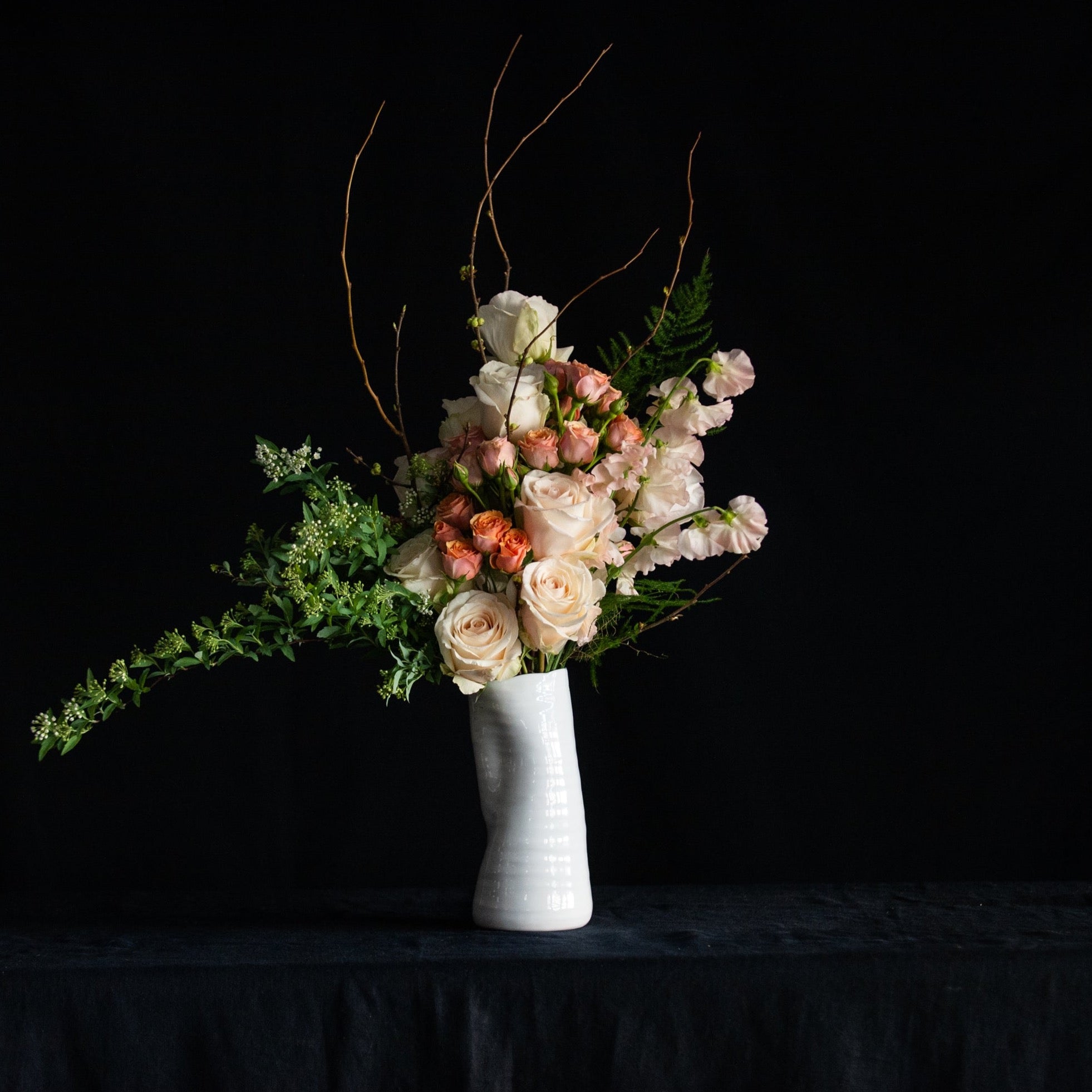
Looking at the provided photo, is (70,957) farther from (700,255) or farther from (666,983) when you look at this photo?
(700,255)

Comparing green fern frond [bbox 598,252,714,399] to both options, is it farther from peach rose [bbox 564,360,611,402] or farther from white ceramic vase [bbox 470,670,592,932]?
white ceramic vase [bbox 470,670,592,932]

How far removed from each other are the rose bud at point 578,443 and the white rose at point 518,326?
111mm

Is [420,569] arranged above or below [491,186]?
below

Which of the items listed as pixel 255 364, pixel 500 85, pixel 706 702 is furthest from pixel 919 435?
pixel 255 364

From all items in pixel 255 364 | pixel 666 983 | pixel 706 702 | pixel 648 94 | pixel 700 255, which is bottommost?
pixel 666 983

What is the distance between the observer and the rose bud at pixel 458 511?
123cm

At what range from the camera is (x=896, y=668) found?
2037 mm

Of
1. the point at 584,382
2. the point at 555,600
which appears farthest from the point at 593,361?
the point at 555,600

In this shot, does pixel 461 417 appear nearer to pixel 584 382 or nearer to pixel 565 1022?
pixel 584 382

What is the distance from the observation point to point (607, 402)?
4.15 ft

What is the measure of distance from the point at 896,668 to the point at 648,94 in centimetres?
102

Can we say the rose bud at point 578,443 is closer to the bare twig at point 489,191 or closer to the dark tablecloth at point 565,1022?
the bare twig at point 489,191

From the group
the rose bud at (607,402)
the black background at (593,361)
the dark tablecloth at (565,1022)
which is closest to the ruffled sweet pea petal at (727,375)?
the rose bud at (607,402)

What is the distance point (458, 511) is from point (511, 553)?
7 centimetres
